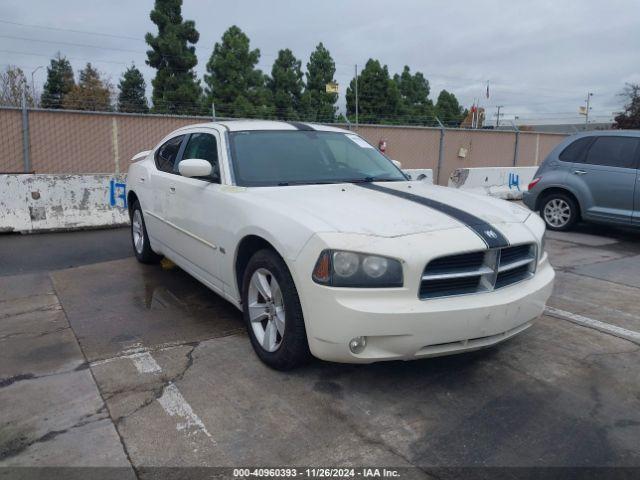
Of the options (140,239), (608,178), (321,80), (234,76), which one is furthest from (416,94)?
(140,239)

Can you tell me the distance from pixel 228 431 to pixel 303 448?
42 cm

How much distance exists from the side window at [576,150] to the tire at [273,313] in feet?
23.2

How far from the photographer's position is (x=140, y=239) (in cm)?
623

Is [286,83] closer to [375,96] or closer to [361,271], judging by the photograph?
[375,96]

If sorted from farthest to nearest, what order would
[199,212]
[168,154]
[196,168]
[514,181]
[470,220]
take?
[514,181], [168,154], [199,212], [196,168], [470,220]

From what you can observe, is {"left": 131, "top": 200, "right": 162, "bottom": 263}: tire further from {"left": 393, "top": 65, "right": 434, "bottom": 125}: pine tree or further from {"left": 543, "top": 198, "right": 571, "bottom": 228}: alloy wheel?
{"left": 393, "top": 65, "right": 434, "bottom": 125}: pine tree

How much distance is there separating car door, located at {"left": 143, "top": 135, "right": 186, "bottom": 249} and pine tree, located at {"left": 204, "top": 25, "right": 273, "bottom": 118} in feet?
63.9

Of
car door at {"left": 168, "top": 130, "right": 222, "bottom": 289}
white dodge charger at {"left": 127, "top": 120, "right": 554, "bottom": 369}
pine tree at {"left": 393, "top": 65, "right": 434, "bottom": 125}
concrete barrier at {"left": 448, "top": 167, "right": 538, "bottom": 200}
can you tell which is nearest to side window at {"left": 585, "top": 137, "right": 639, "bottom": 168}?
concrete barrier at {"left": 448, "top": 167, "right": 538, "bottom": 200}

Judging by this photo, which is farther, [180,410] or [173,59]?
[173,59]

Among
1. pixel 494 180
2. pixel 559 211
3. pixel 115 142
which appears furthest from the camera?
pixel 494 180

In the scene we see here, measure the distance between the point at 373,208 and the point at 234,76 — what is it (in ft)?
76.4

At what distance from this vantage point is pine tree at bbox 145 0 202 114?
2377 cm

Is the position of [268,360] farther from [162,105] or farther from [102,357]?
[162,105]

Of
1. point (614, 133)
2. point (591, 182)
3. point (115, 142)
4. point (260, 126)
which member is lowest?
point (591, 182)
